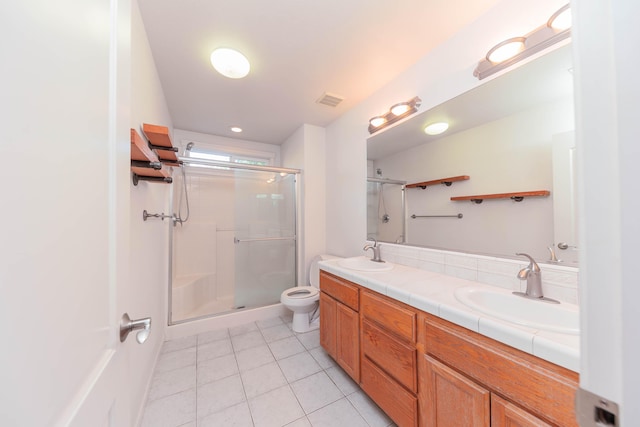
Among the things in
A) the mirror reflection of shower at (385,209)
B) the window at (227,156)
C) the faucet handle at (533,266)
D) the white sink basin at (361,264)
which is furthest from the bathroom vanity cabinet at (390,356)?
the window at (227,156)

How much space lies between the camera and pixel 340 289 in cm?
166

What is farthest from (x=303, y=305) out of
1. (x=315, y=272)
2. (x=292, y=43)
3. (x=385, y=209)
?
(x=292, y=43)

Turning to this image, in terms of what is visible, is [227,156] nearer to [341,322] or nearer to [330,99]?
[330,99]

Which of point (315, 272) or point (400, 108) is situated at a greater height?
point (400, 108)

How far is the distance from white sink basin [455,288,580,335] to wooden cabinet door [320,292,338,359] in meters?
0.94

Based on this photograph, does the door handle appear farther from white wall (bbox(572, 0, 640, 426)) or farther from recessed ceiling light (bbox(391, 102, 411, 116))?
recessed ceiling light (bbox(391, 102, 411, 116))

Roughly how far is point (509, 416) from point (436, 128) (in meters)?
1.61

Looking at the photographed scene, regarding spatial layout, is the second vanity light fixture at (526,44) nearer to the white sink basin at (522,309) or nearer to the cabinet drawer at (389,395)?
the white sink basin at (522,309)

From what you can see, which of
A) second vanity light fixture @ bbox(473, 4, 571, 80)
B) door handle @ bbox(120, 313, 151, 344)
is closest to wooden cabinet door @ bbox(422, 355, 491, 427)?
door handle @ bbox(120, 313, 151, 344)

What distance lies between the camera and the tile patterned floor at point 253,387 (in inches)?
53.1

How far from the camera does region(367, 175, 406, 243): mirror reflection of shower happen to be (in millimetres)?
1885

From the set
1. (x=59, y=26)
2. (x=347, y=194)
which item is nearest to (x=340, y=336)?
(x=347, y=194)

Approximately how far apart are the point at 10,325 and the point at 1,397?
0.24 feet

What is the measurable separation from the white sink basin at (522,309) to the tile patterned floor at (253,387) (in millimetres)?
942
